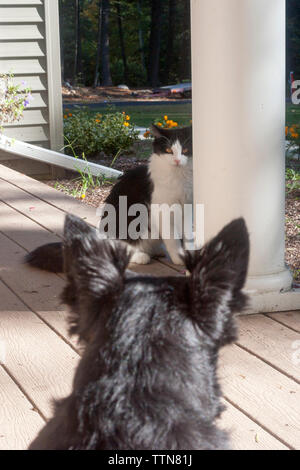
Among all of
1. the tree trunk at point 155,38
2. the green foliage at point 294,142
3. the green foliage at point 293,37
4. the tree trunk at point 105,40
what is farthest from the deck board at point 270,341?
the tree trunk at point 155,38

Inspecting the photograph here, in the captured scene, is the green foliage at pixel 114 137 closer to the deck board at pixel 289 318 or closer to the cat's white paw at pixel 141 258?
the cat's white paw at pixel 141 258

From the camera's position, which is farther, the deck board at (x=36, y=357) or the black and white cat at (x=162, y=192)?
the black and white cat at (x=162, y=192)

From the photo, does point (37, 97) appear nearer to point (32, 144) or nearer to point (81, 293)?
point (32, 144)

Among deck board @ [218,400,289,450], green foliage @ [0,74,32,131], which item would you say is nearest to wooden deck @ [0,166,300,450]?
deck board @ [218,400,289,450]

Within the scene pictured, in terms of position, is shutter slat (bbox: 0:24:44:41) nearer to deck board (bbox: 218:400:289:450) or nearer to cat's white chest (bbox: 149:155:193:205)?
cat's white chest (bbox: 149:155:193:205)

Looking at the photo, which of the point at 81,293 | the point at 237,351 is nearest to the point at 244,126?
the point at 237,351

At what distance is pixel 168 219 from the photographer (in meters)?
3.72

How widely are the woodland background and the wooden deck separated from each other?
896 inches

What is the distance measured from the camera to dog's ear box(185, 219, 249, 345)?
987 millimetres

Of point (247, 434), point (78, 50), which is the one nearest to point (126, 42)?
point (78, 50)

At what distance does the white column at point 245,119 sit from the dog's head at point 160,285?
177 cm

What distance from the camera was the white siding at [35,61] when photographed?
7.05 metres

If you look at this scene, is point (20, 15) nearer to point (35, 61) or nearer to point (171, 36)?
point (35, 61)
